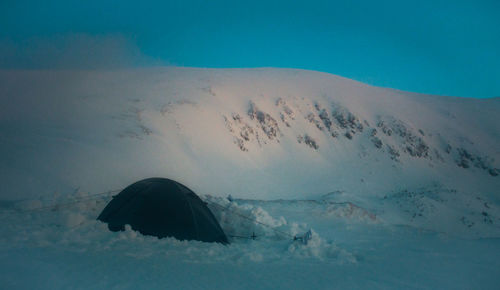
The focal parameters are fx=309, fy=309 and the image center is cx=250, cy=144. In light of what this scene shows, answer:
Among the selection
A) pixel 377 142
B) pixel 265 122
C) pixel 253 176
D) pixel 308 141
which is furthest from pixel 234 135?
pixel 377 142

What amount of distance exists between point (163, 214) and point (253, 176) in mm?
15191

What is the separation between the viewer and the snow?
6.19 m

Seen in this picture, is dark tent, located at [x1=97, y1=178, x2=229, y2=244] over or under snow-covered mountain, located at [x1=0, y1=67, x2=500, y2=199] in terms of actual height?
under

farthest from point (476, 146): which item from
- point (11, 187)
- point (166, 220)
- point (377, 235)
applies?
point (11, 187)

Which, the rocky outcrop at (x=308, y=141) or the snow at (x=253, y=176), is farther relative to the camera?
the rocky outcrop at (x=308, y=141)

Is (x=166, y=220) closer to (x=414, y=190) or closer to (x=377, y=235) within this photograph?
(x=377, y=235)

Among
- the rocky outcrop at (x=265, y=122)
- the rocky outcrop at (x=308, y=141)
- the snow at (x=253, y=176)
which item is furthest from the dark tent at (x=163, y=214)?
the rocky outcrop at (x=308, y=141)

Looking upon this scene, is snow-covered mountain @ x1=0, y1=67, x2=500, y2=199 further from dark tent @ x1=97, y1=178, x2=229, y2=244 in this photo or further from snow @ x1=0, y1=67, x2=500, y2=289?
dark tent @ x1=97, y1=178, x2=229, y2=244

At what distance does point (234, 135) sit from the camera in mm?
25719

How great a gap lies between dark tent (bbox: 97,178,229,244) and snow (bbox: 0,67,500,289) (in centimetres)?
30

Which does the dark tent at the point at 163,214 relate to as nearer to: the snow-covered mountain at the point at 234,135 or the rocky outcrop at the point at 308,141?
the snow-covered mountain at the point at 234,135

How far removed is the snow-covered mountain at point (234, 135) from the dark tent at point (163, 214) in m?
4.97

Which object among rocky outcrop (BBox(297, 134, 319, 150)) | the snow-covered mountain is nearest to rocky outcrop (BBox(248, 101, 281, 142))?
the snow-covered mountain

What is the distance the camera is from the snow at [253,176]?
619 centimetres
